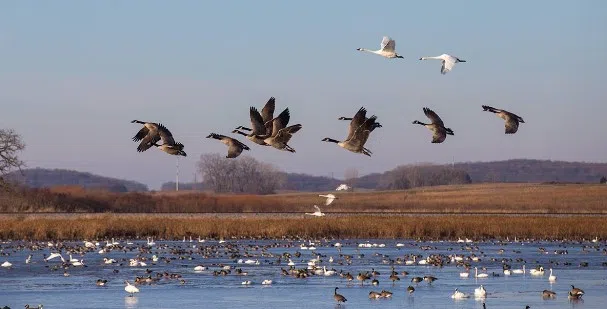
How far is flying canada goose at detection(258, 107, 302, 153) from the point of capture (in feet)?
59.0

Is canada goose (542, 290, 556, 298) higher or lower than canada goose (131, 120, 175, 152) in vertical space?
lower

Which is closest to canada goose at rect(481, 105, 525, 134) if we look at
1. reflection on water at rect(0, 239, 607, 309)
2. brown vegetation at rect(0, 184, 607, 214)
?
reflection on water at rect(0, 239, 607, 309)

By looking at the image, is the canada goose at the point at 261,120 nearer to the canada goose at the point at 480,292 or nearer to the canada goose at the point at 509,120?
the canada goose at the point at 509,120

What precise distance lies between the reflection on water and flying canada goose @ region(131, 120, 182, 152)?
5.63 metres

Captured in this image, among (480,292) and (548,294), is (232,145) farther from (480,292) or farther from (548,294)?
(548,294)

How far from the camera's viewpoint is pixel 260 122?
19.3 metres

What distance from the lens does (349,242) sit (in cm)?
4919

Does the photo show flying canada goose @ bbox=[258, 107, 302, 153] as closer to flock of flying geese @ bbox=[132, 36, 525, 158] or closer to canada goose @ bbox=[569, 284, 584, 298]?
flock of flying geese @ bbox=[132, 36, 525, 158]

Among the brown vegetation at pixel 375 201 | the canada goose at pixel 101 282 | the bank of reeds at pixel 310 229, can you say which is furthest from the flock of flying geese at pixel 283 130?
the brown vegetation at pixel 375 201

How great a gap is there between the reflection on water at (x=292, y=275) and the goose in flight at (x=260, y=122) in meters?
5.97

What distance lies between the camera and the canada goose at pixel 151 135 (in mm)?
19531

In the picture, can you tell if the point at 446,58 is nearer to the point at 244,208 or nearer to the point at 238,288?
the point at 238,288

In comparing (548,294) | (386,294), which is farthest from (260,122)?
(548,294)

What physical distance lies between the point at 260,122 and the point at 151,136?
2024mm
